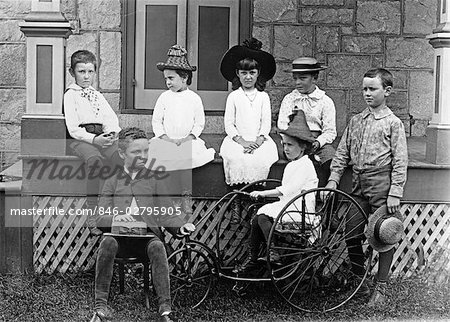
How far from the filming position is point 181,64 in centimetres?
663

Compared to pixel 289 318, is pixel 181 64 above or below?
above

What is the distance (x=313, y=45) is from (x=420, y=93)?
1108mm

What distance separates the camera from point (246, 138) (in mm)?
6586

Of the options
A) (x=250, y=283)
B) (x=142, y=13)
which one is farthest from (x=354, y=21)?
(x=250, y=283)

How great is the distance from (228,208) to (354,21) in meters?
2.70

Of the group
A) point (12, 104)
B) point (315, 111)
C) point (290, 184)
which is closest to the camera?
point (290, 184)

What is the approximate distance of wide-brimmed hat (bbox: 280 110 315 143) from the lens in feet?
20.1

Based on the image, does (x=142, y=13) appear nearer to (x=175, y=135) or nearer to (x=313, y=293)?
(x=175, y=135)

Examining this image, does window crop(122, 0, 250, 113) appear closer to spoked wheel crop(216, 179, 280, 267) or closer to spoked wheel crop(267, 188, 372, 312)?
spoked wheel crop(216, 179, 280, 267)

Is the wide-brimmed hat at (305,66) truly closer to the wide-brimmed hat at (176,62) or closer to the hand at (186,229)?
the wide-brimmed hat at (176,62)

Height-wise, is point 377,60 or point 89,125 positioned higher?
point 377,60

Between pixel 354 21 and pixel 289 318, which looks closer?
pixel 289 318

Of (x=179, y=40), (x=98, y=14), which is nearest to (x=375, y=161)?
(x=179, y=40)

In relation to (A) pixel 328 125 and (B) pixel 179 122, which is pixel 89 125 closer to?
(B) pixel 179 122
